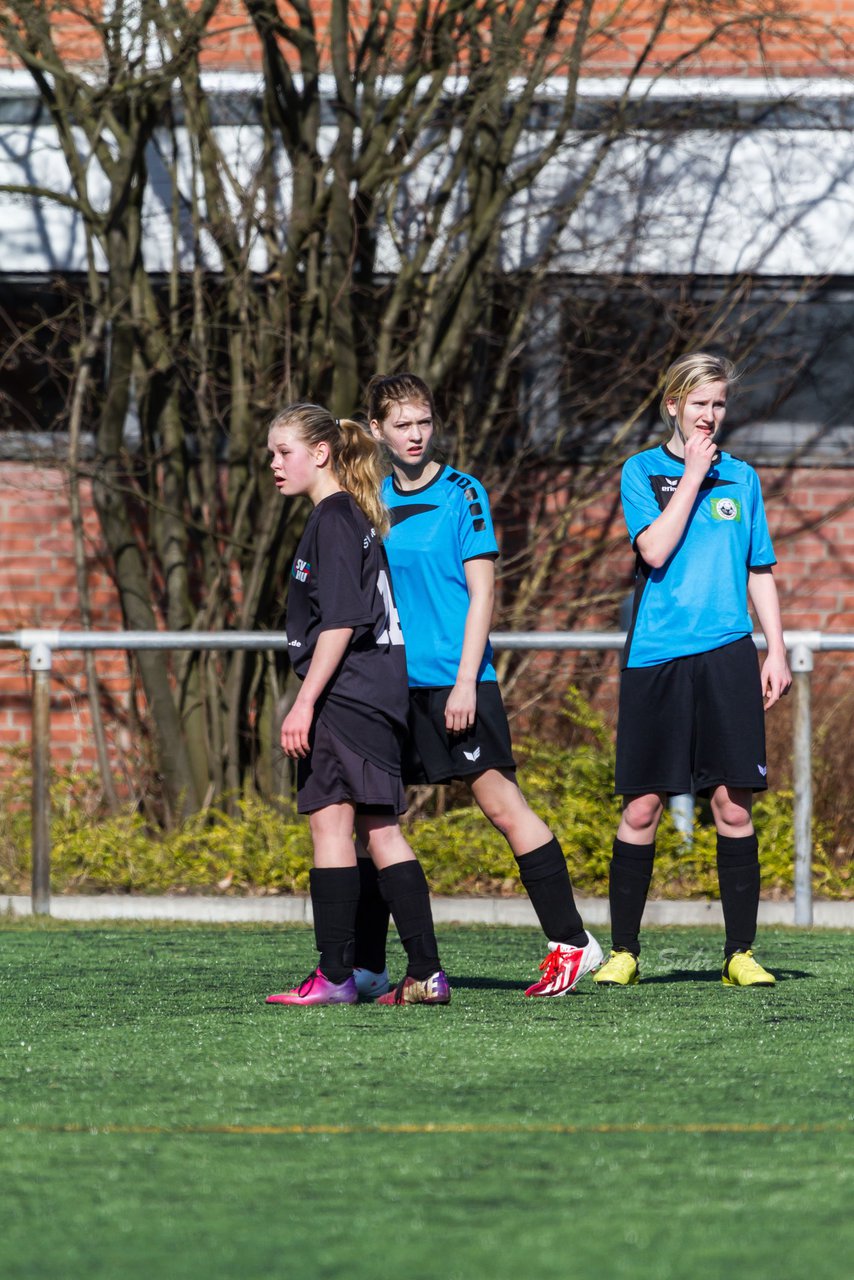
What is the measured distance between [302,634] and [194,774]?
414cm

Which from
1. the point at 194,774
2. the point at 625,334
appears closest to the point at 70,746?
the point at 194,774

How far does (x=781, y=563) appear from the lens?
365 inches

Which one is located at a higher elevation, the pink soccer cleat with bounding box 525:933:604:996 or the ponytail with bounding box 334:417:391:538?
the ponytail with bounding box 334:417:391:538

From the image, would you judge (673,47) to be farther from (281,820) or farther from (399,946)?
(399,946)

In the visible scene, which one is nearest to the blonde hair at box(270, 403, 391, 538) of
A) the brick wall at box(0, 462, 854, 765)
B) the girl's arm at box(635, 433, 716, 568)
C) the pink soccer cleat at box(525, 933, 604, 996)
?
the girl's arm at box(635, 433, 716, 568)

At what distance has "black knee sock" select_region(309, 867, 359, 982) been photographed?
4438 mm

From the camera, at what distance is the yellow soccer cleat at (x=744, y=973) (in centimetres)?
480

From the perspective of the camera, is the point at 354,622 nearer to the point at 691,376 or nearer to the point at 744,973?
the point at 691,376

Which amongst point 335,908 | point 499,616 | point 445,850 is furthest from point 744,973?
point 499,616

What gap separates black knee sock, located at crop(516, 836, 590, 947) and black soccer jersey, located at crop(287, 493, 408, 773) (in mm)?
478

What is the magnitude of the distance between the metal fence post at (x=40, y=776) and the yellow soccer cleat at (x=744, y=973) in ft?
9.77

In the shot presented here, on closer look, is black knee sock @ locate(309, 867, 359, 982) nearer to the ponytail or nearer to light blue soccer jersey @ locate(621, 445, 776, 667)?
the ponytail

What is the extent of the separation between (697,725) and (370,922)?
0.98 meters

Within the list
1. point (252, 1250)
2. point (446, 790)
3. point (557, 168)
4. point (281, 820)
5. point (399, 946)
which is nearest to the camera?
point (252, 1250)
